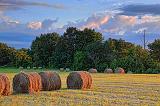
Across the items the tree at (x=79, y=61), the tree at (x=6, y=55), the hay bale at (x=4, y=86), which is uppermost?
the tree at (x=6, y=55)

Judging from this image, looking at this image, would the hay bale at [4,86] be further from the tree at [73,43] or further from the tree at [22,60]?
the tree at [22,60]

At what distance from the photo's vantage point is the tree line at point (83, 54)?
76.4 meters

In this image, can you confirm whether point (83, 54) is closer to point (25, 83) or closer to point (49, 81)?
point (49, 81)

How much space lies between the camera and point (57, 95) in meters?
24.3

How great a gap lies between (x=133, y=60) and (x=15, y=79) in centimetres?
5088

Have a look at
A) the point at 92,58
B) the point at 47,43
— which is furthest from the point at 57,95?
the point at 47,43

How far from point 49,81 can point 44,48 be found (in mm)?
69199

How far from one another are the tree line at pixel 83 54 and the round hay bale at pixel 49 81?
4567 centimetres

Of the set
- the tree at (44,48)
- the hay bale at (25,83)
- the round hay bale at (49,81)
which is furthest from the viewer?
the tree at (44,48)

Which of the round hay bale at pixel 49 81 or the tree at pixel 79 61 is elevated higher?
the tree at pixel 79 61

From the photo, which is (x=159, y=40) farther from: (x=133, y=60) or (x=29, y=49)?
(x=29, y=49)

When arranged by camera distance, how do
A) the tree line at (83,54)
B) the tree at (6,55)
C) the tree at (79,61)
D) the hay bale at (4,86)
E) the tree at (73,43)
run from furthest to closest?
the tree at (6,55) → the tree at (73,43) → the tree at (79,61) → the tree line at (83,54) → the hay bale at (4,86)

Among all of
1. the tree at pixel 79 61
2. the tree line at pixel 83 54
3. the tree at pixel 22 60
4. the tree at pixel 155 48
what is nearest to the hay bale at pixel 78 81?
the tree line at pixel 83 54

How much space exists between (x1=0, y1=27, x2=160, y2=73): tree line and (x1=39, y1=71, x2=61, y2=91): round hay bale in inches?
1798
